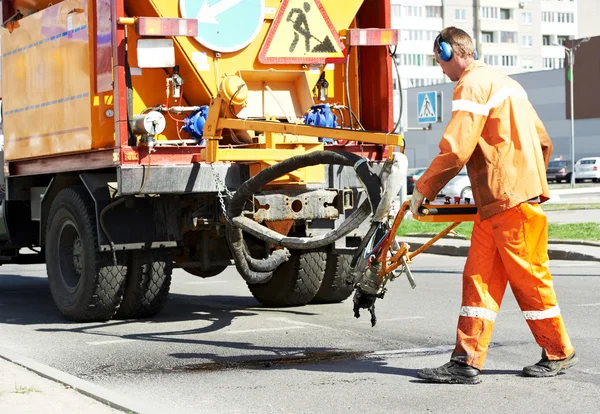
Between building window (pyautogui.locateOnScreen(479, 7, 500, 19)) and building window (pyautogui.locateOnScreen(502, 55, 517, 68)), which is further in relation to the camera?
building window (pyautogui.locateOnScreen(502, 55, 517, 68))

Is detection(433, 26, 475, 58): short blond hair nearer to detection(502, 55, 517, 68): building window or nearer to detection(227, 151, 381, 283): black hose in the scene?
detection(227, 151, 381, 283): black hose

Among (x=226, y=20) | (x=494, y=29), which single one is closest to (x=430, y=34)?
(x=494, y=29)

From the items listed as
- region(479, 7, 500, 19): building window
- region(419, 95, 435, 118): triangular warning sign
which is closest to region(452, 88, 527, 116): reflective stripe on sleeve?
region(419, 95, 435, 118): triangular warning sign

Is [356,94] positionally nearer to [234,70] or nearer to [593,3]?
[234,70]

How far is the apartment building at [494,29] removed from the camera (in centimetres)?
10769

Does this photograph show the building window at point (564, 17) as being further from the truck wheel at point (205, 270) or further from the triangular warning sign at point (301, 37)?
the triangular warning sign at point (301, 37)

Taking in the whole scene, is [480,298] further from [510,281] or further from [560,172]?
[560,172]

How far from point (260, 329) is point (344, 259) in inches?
64.3

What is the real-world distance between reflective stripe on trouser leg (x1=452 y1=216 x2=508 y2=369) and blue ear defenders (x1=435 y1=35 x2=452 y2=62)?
0.98 meters

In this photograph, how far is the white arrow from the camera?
927 cm

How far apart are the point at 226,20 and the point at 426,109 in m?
13.4

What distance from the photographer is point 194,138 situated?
9.33 m

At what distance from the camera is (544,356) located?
662 centimetres

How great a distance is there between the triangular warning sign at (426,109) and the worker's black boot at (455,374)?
1612 centimetres
